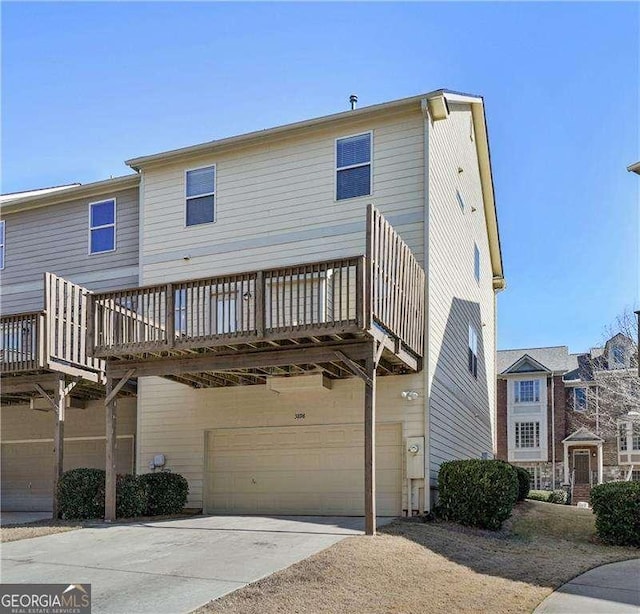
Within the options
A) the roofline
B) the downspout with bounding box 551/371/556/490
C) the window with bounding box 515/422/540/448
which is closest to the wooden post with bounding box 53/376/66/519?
the roofline

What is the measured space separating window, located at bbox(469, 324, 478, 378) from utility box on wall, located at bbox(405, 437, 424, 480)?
247 inches

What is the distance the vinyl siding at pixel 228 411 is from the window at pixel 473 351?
604 cm

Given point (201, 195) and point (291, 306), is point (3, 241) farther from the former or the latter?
point (291, 306)

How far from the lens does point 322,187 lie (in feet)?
47.2

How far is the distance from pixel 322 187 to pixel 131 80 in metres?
4.17

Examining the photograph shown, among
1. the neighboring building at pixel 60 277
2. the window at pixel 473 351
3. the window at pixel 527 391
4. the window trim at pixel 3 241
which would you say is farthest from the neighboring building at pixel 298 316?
the window at pixel 527 391

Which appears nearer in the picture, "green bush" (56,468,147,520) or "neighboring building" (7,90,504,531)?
"neighboring building" (7,90,504,531)

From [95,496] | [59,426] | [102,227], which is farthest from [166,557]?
[102,227]

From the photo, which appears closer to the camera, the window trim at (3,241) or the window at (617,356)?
the window trim at (3,241)

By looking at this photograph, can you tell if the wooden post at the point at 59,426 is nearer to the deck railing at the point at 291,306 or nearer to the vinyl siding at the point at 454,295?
the deck railing at the point at 291,306

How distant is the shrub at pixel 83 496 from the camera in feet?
41.7

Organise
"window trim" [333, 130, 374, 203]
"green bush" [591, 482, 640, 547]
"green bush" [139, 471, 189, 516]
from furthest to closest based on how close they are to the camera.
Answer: "window trim" [333, 130, 374, 203] → "green bush" [139, 471, 189, 516] → "green bush" [591, 482, 640, 547]

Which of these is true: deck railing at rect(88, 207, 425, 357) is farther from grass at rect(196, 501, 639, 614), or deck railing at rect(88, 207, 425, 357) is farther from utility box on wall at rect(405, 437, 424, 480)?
grass at rect(196, 501, 639, 614)

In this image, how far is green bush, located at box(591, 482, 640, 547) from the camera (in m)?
11.2
